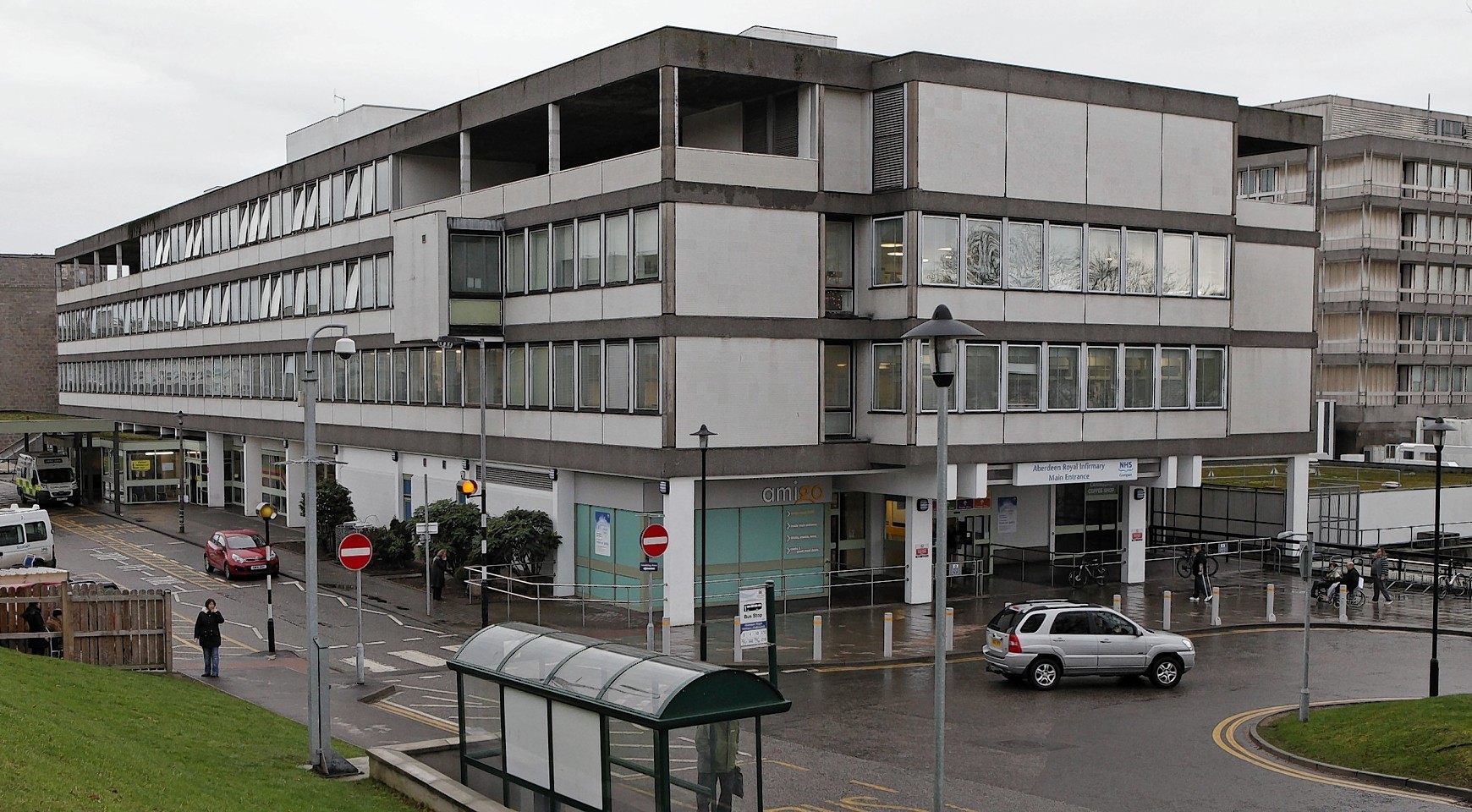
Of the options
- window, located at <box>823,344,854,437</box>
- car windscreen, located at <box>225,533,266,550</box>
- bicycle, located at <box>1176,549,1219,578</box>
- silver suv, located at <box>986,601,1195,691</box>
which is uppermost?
window, located at <box>823,344,854,437</box>

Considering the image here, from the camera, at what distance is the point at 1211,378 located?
135 feet

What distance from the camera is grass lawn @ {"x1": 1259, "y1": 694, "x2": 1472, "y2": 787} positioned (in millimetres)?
18703

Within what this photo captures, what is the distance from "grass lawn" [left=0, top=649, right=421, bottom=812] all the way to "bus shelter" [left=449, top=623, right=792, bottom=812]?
1.53m

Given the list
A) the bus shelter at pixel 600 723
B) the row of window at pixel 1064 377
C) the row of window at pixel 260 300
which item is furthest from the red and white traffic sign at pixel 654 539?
the row of window at pixel 260 300

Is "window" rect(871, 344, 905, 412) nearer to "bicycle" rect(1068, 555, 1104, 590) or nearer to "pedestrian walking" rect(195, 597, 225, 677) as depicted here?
"bicycle" rect(1068, 555, 1104, 590)

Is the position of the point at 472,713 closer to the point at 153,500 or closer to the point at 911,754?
the point at 911,754

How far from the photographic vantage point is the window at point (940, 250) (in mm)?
35500

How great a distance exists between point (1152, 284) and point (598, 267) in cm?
1614

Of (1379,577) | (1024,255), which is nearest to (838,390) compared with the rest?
(1024,255)

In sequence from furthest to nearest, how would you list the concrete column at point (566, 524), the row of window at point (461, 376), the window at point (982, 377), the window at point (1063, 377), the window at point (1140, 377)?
the window at point (1140, 377)
the concrete column at point (566, 524)
the window at point (1063, 377)
the window at point (982, 377)
the row of window at point (461, 376)

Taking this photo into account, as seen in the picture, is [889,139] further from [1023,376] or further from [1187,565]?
[1187,565]

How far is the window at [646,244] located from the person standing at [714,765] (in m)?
20.8

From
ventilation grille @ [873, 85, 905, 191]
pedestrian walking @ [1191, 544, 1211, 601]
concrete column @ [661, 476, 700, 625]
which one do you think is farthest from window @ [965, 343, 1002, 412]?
concrete column @ [661, 476, 700, 625]

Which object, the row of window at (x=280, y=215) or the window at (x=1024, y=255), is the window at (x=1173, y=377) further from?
the row of window at (x=280, y=215)
